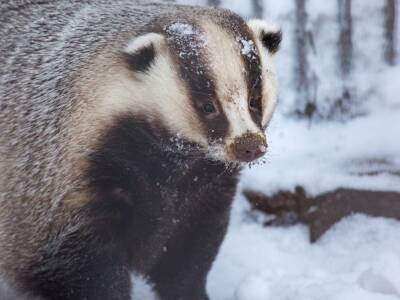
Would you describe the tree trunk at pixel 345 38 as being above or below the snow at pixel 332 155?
above

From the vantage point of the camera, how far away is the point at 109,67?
9.68ft

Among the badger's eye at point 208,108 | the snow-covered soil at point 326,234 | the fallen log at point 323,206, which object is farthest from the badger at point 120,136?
the fallen log at point 323,206

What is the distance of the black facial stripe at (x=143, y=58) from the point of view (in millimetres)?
2848

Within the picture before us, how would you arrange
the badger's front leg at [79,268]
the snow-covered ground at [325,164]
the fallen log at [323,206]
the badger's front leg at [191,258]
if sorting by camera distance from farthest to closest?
the fallen log at [323,206]
the snow-covered ground at [325,164]
the badger's front leg at [191,258]
the badger's front leg at [79,268]

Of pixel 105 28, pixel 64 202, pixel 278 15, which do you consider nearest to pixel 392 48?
pixel 278 15

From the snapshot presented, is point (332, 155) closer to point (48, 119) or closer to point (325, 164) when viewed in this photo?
point (325, 164)

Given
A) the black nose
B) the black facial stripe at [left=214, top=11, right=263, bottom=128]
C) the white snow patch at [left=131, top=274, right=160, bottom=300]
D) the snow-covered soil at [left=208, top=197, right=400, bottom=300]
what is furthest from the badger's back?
the snow-covered soil at [left=208, top=197, right=400, bottom=300]

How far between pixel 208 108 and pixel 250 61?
24 cm

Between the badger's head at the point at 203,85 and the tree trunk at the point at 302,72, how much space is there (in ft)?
4.93

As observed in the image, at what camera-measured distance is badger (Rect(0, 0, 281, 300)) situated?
9.21 ft

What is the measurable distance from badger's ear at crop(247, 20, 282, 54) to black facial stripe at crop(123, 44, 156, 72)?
44cm

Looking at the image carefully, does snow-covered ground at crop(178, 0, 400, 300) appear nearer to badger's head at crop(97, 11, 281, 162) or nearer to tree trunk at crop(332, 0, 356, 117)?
tree trunk at crop(332, 0, 356, 117)

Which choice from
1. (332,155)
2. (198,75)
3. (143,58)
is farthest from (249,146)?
(332,155)

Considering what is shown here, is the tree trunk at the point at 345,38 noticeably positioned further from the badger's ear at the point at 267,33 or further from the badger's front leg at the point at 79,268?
the badger's front leg at the point at 79,268
